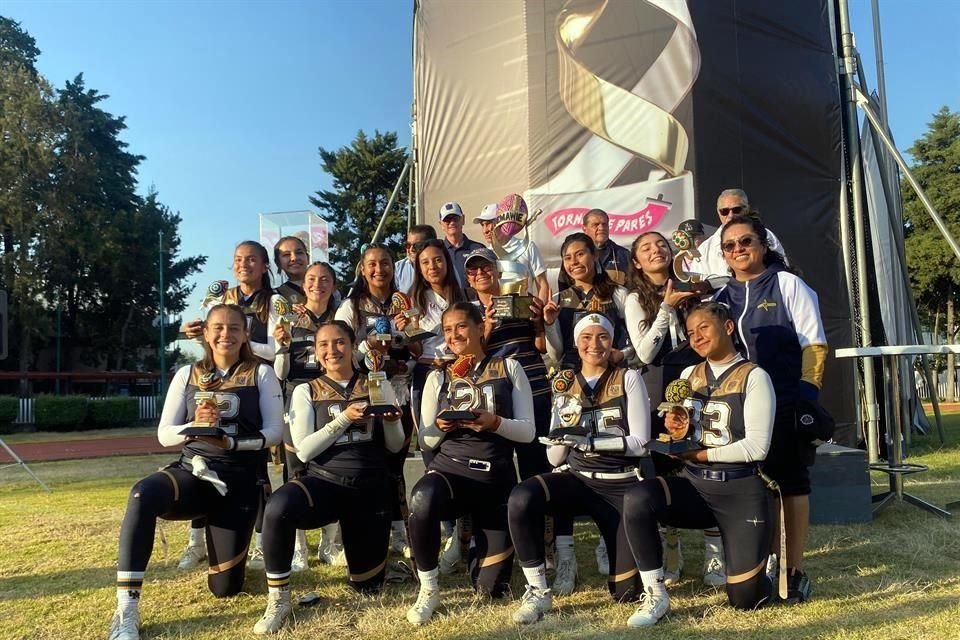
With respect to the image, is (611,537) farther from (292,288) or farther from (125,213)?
(125,213)

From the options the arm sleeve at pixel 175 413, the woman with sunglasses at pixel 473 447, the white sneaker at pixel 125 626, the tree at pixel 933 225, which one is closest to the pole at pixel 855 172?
the woman with sunglasses at pixel 473 447

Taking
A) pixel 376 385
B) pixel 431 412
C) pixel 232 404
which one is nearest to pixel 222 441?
pixel 232 404

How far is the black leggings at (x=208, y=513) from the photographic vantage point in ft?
11.1

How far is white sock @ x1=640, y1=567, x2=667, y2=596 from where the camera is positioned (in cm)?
330

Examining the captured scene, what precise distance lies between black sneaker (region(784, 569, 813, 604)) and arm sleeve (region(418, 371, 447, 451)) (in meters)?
1.93

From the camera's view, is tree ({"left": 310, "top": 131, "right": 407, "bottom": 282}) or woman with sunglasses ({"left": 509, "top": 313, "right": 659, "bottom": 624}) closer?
woman with sunglasses ({"left": 509, "top": 313, "right": 659, "bottom": 624})

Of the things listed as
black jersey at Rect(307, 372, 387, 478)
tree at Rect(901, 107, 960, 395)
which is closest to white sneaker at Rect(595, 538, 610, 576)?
black jersey at Rect(307, 372, 387, 478)

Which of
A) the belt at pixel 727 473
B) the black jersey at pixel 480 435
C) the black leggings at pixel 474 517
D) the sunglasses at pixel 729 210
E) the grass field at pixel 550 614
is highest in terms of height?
the sunglasses at pixel 729 210

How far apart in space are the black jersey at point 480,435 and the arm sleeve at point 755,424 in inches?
44.2

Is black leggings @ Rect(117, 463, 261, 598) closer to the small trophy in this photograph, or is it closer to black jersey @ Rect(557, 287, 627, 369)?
the small trophy

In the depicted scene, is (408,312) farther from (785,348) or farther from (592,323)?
(785,348)

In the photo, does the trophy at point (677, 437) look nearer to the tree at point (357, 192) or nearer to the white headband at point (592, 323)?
the white headband at point (592, 323)

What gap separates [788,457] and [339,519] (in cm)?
239

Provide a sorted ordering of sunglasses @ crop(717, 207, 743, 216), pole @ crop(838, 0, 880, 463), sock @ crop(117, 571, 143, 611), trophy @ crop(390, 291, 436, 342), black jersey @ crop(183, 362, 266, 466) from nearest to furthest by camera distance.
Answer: sock @ crop(117, 571, 143, 611) → black jersey @ crop(183, 362, 266, 466) → trophy @ crop(390, 291, 436, 342) → sunglasses @ crop(717, 207, 743, 216) → pole @ crop(838, 0, 880, 463)
